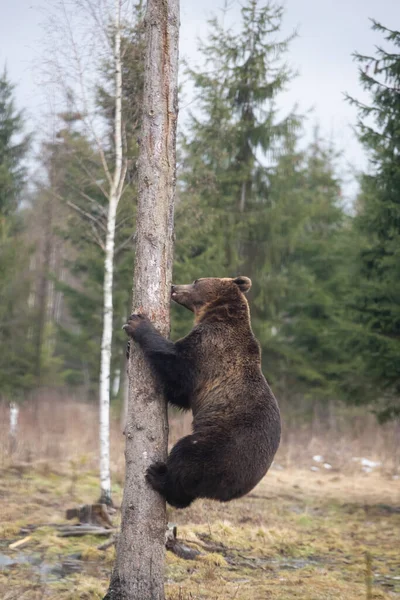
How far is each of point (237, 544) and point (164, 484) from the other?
141 inches

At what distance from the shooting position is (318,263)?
21.7 metres

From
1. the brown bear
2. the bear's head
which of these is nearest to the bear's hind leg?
the brown bear

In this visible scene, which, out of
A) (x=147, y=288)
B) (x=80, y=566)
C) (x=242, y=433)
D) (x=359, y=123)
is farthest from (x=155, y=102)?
(x=359, y=123)

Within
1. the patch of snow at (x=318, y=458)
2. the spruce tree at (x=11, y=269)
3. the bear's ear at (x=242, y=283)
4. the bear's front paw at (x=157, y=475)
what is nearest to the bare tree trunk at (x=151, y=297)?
the bear's front paw at (x=157, y=475)

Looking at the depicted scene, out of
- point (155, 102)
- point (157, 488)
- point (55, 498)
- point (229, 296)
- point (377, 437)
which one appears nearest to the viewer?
point (157, 488)

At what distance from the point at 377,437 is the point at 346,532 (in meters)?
7.84

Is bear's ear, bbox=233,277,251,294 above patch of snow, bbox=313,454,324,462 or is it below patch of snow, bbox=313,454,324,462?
above

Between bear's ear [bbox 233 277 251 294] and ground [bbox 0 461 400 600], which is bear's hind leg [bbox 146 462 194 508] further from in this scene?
bear's ear [bbox 233 277 251 294]

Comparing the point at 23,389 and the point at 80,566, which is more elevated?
the point at 23,389

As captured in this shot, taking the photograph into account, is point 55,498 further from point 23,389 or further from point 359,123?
point 23,389

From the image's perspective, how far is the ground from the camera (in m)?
6.32

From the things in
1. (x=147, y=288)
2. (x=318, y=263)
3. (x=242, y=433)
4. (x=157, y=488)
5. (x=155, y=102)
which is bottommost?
(x=157, y=488)

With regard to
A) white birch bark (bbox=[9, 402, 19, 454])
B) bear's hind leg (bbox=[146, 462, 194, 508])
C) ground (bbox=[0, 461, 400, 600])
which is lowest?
ground (bbox=[0, 461, 400, 600])

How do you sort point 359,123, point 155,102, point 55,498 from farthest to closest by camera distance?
point 359,123 < point 55,498 < point 155,102
